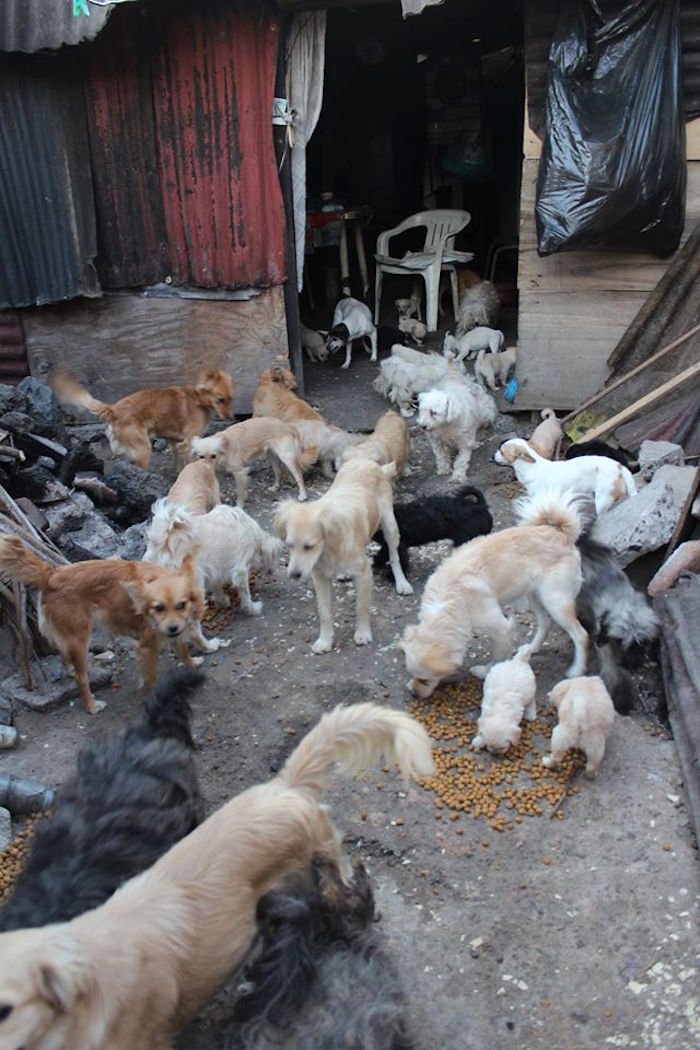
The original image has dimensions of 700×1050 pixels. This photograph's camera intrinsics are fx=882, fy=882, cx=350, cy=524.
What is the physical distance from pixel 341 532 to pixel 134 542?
2089mm

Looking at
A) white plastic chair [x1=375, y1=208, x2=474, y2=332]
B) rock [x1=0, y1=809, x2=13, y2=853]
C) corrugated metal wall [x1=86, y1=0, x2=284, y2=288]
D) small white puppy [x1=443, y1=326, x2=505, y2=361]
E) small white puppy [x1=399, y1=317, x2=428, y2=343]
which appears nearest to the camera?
rock [x1=0, y1=809, x2=13, y2=853]

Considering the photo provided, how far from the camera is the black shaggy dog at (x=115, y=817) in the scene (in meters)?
3.17

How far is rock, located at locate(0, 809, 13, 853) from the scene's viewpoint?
418cm

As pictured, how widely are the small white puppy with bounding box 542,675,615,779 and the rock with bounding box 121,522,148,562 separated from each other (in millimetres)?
3525

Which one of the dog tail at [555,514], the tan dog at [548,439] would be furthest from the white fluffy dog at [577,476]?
the dog tail at [555,514]

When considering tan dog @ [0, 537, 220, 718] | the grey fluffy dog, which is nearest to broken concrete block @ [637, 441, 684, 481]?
tan dog @ [0, 537, 220, 718]

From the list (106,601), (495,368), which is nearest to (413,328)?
(495,368)

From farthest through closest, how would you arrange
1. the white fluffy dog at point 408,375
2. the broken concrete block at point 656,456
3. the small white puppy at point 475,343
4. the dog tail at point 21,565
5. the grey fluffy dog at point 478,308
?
1. the grey fluffy dog at point 478,308
2. the small white puppy at point 475,343
3. the white fluffy dog at point 408,375
4. the broken concrete block at point 656,456
5. the dog tail at point 21,565

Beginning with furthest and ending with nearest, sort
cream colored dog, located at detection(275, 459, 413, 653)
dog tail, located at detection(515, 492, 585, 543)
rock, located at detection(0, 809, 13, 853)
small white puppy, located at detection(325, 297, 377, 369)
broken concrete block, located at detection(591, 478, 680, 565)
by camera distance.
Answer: small white puppy, located at detection(325, 297, 377, 369)
broken concrete block, located at detection(591, 478, 680, 565)
cream colored dog, located at detection(275, 459, 413, 653)
dog tail, located at detection(515, 492, 585, 543)
rock, located at detection(0, 809, 13, 853)

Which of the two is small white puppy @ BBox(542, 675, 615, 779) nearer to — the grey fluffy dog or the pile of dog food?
the pile of dog food

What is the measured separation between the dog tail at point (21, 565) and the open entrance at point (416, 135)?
9.03 m

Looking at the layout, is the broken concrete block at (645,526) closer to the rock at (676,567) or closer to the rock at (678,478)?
the rock at (678,478)

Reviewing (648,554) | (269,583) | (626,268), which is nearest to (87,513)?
(269,583)

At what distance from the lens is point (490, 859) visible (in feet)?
13.5
